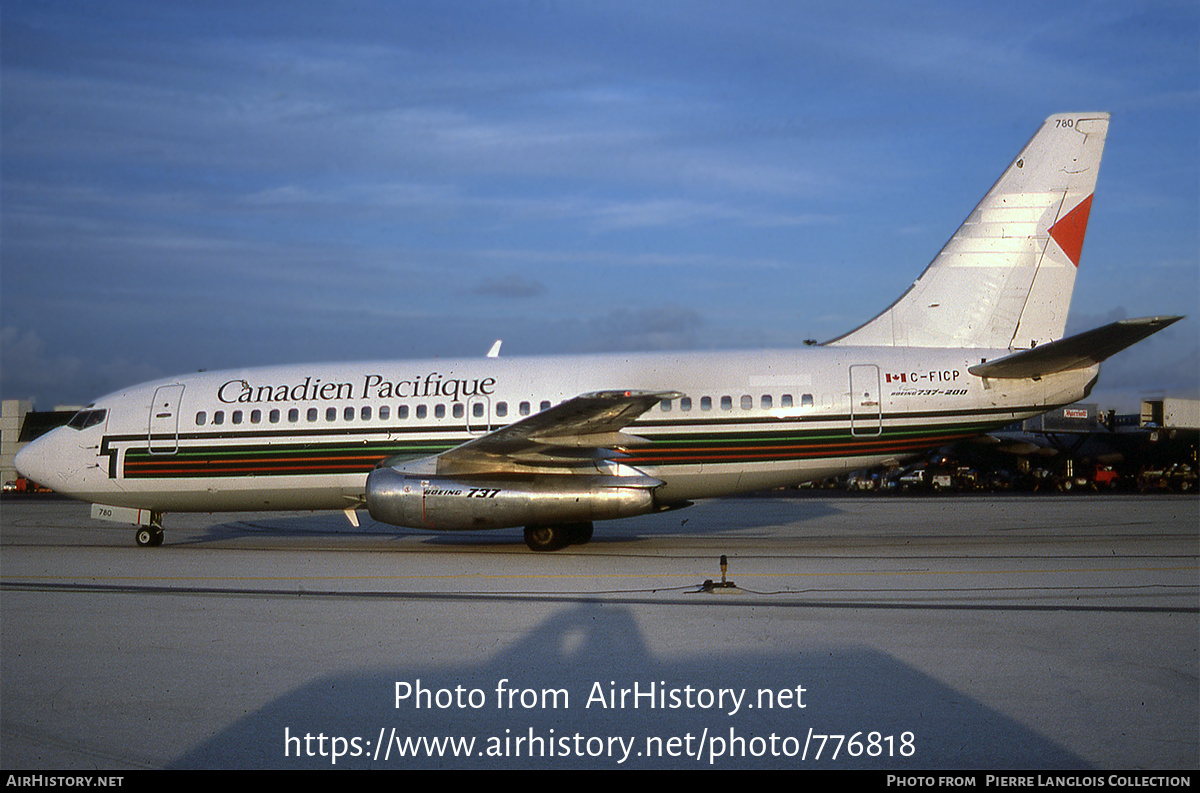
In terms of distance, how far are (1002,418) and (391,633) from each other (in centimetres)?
1138

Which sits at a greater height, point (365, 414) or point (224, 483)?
point (365, 414)

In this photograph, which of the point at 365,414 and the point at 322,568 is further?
the point at 365,414

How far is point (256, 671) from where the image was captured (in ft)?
21.1

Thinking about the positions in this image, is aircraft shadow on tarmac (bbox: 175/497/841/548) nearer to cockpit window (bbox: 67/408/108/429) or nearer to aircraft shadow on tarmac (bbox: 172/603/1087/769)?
cockpit window (bbox: 67/408/108/429)

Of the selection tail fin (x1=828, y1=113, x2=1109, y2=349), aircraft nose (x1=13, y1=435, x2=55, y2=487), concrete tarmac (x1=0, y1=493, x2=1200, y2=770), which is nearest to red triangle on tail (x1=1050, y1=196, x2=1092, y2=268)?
tail fin (x1=828, y1=113, x2=1109, y2=349)

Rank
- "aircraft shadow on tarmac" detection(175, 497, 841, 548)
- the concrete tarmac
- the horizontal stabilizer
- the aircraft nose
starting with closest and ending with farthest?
the concrete tarmac → the horizontal stabilizer → the aircraft nose → "aircraft shadow on tarmac" detection(175, 497, 841, 548)

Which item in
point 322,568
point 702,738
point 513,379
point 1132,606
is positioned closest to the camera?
point 702,738

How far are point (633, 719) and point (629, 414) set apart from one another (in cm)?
871

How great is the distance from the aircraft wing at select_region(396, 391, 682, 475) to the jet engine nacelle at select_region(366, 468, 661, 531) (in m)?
0.41

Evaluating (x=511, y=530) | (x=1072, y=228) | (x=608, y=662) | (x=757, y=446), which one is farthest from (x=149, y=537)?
(x=1072, y=228)

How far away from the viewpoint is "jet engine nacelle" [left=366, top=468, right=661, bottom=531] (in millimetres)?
13859

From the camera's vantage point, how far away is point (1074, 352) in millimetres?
13828

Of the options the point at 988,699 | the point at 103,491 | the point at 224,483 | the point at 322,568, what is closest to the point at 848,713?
the point at 988,699

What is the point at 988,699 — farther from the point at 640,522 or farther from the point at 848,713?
the point at 640,522
